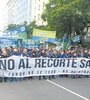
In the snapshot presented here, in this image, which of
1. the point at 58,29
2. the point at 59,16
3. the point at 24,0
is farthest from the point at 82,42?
the point at 24,0

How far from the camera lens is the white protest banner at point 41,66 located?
8.45 meters

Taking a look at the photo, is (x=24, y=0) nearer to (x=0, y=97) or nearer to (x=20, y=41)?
(x=20, y=41)

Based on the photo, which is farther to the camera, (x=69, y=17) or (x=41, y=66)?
(x=69, y=17)

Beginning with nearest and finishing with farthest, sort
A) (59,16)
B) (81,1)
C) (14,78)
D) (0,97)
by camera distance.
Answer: (0,97) < (14,78) < (59,16) < (81,1)

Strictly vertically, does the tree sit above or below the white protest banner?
above

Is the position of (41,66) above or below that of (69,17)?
below

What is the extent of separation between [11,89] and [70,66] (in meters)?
4.26

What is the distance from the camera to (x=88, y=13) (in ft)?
64.0

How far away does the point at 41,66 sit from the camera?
9281mm

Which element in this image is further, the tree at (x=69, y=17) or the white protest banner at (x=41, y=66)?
the tree at (x=69, y=17)

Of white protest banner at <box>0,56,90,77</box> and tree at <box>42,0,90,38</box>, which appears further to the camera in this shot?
tree at <box>42,0,90,38</box>

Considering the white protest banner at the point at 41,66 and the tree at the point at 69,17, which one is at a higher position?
the tree at the point at 69,17

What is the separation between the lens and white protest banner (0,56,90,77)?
333 inches

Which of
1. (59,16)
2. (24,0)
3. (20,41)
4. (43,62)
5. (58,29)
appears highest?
(24,0)
